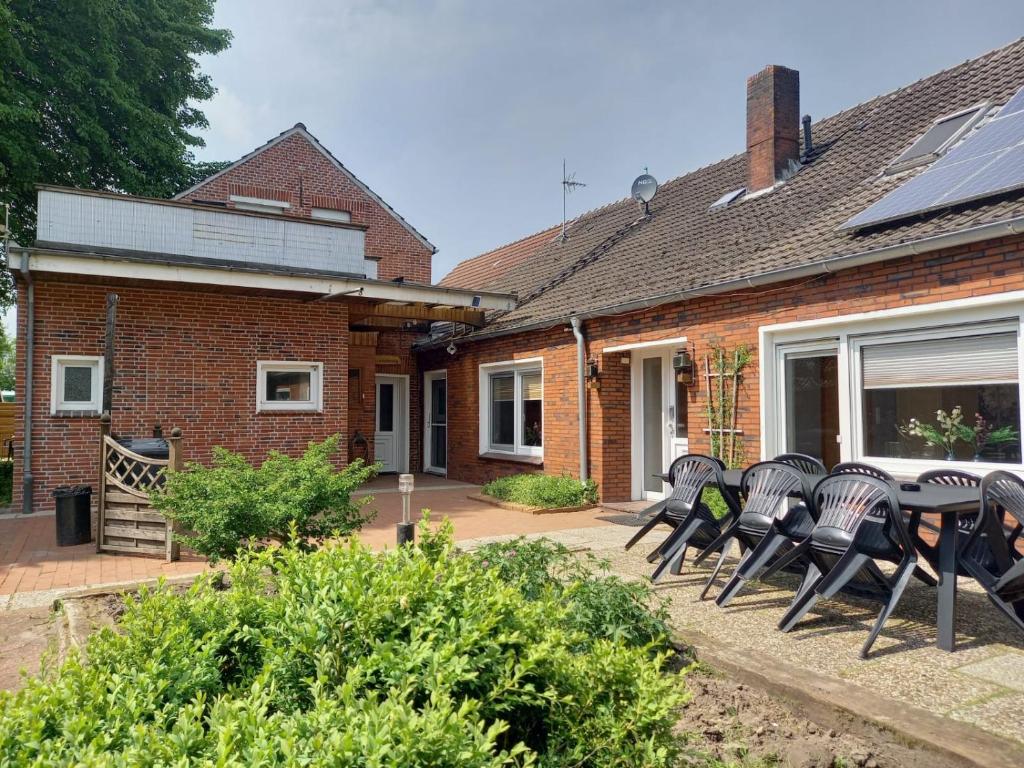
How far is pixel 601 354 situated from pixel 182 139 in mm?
14929

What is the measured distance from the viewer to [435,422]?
15359mm

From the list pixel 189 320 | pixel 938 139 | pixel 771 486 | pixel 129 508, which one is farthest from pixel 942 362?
pixel 189 320

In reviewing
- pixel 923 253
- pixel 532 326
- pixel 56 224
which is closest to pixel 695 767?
pixel 923 253

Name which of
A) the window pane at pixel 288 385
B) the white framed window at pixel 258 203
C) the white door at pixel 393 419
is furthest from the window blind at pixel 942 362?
the white framed window at pixel 258 203

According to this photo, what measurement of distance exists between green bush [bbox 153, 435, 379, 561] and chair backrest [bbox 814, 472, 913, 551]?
3.14m

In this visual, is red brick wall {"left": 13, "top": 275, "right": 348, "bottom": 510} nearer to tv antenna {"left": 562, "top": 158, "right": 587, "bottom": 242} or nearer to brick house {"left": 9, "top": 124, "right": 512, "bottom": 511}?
brick house {"left": 9, "top": 124, "right": 512, "bottom": 511}

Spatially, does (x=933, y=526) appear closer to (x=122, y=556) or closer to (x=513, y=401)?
(x=122, y=556)

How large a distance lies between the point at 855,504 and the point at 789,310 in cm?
373

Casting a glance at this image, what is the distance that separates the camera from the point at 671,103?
12.7 meters

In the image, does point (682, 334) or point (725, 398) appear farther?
point (682, 334)

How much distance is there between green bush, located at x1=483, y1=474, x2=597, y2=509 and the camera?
998 cm

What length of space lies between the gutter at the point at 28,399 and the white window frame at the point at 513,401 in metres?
7.09

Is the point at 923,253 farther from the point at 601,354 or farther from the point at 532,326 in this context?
the point at 532,326

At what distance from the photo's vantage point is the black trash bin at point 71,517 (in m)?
7.45
